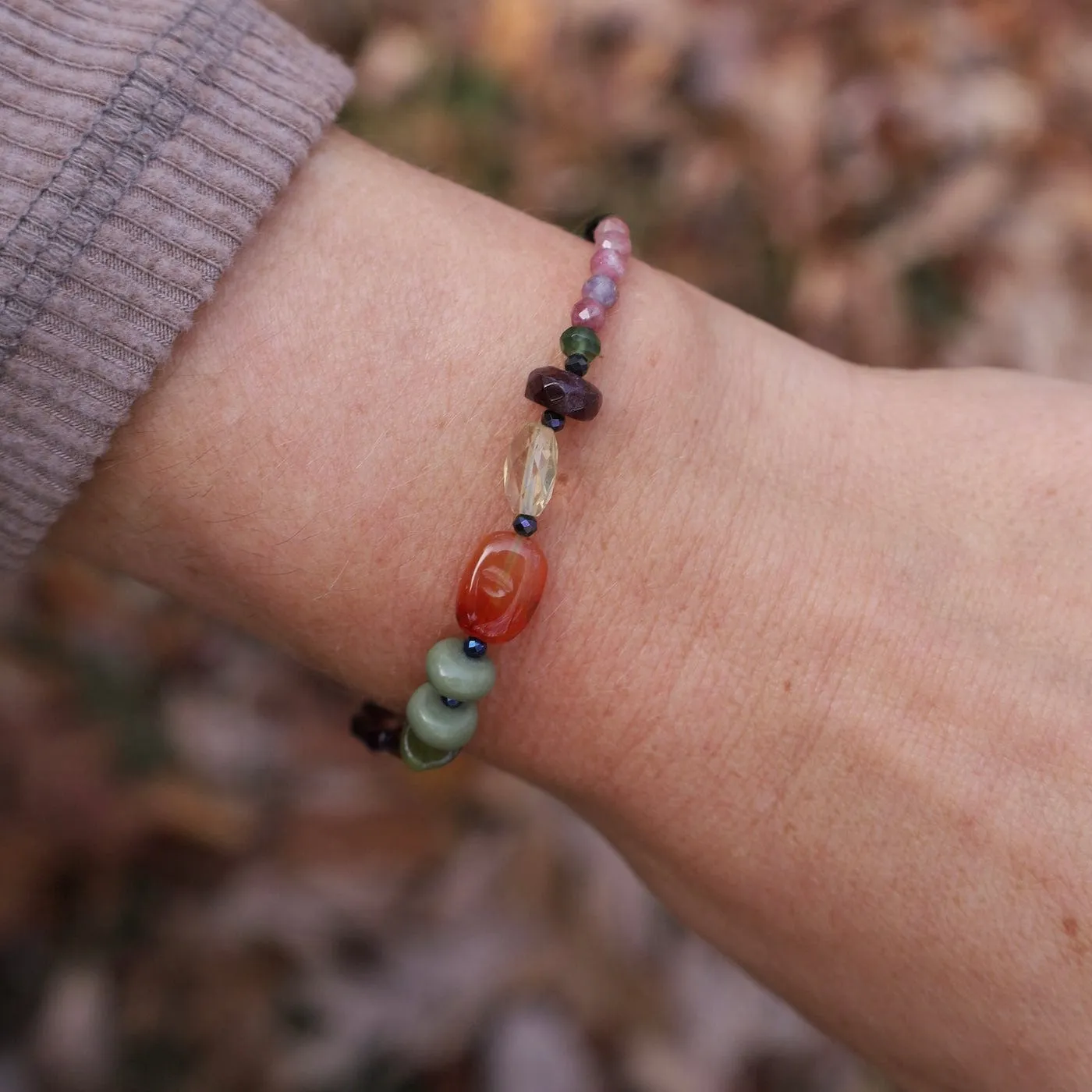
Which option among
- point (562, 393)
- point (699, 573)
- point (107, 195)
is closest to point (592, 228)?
point (562, 393)

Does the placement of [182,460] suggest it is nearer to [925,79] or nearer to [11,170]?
[11,170]

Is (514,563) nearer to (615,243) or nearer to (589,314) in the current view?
(589,314)

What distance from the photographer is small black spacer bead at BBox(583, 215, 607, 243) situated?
144 centimetres

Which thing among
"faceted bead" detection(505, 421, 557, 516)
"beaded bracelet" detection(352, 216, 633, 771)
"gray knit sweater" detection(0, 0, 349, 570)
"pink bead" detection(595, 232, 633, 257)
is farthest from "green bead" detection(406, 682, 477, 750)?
"pink bead" detection(595, 232, 633, 257)

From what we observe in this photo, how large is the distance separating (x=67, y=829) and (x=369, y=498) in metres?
1.39

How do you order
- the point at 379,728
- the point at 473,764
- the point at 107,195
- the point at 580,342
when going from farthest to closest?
the point at 473,764 → the point at 379,728 → the point at 580,342 → the point at 107,195

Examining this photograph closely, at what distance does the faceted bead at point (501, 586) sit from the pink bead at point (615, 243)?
42 cm

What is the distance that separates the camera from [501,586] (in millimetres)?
1271

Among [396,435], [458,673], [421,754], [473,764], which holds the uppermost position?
[396,435]

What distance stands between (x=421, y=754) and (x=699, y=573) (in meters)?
0.45

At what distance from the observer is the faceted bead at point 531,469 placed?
1.29 m

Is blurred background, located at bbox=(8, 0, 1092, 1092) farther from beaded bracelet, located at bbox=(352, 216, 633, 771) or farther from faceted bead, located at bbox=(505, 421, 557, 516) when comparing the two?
faceted bead, located at bbox=(505, 421, 557, 516)

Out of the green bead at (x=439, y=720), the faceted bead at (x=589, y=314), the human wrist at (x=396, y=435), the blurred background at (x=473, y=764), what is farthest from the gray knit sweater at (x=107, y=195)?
the blurred background at (x=473, y=764)

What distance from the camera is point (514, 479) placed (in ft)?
4.24
